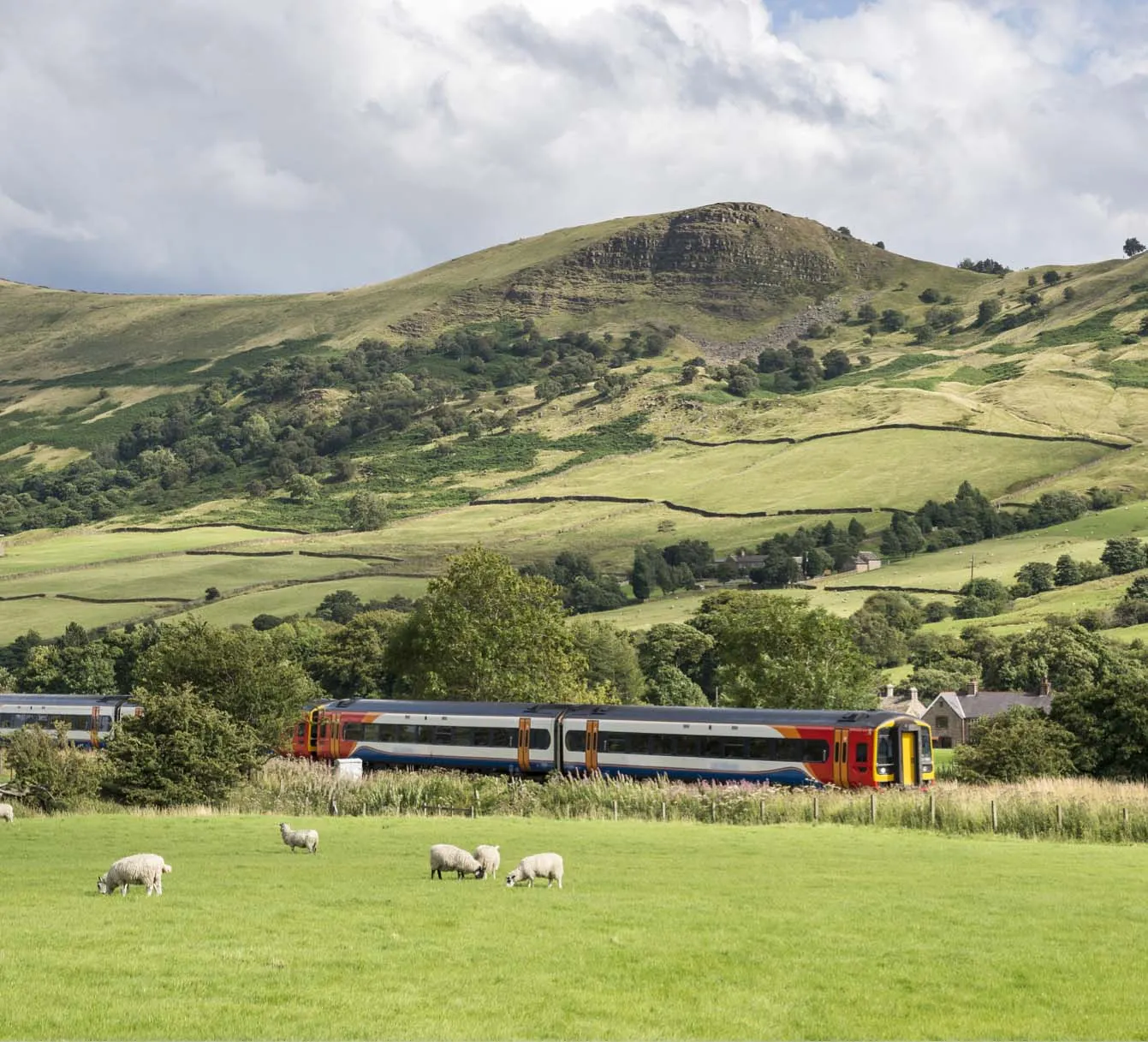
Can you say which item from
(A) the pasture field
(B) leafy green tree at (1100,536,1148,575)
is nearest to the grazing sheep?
(A) the pasture field

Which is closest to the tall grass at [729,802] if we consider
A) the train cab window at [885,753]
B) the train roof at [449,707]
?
the train cab window at [885,753]

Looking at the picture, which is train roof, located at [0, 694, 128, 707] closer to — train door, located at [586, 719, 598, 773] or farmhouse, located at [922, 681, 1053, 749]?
train door, located at [586, 719, 598, 773]

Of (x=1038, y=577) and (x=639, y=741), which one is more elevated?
(x=1038, y=577)

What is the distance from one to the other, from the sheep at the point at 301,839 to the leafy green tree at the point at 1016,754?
28814 mm

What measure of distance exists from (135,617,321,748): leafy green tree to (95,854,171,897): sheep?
32309 mm

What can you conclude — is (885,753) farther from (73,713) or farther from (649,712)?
(73,713)

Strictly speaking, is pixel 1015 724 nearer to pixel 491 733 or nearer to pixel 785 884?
pixel 491 733

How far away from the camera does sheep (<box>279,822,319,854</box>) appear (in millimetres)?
30141

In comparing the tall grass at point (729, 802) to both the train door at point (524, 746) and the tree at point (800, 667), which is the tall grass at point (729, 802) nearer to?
the train door at point (524, 746)

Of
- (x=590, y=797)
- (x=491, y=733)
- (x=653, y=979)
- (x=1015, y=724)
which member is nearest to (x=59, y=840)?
(x=590, y=797)

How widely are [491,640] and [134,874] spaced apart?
51.2 m

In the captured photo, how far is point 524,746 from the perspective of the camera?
5503cm

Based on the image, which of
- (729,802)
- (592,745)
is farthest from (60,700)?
(729,802)

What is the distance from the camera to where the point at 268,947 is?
17359 mm
